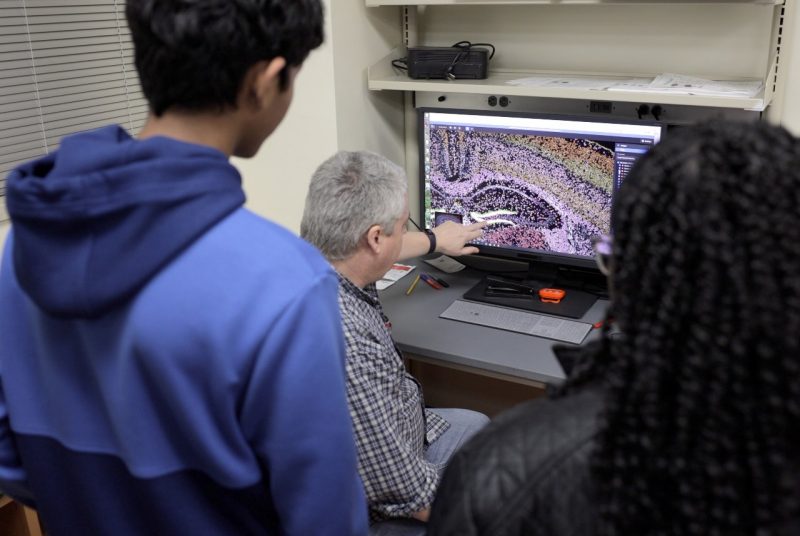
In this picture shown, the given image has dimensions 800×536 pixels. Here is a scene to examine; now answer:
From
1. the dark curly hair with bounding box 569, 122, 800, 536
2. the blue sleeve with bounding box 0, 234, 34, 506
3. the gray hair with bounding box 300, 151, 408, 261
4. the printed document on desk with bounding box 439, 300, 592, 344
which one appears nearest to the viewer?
the dark curly hair with bounding box 569, 122, 800, 536

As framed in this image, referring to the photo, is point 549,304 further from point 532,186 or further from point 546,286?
point 532,186

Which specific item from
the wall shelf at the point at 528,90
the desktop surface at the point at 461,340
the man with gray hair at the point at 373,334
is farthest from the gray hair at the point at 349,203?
the wall shelf at the point at 528,90

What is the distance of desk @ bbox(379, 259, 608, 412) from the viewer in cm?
175

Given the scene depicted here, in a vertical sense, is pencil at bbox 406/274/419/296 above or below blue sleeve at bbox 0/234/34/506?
below

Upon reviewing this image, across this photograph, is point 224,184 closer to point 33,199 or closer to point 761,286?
point 33,199

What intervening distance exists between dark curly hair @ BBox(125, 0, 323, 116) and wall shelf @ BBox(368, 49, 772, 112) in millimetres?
1153

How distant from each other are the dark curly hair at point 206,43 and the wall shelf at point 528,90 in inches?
45.4

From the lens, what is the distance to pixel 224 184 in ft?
2.78

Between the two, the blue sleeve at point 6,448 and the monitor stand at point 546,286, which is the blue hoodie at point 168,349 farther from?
the monitor stand at point 546,286

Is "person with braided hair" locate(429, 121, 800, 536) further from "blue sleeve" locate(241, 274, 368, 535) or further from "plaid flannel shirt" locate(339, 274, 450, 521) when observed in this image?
"plaid flannel shirt" locate(339, 274, 450, 521)

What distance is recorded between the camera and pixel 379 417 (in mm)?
1453

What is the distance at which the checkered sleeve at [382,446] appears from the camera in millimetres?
1445

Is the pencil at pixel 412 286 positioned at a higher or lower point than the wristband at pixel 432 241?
lower

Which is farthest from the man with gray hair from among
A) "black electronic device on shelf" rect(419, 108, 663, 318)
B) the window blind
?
the window blind
